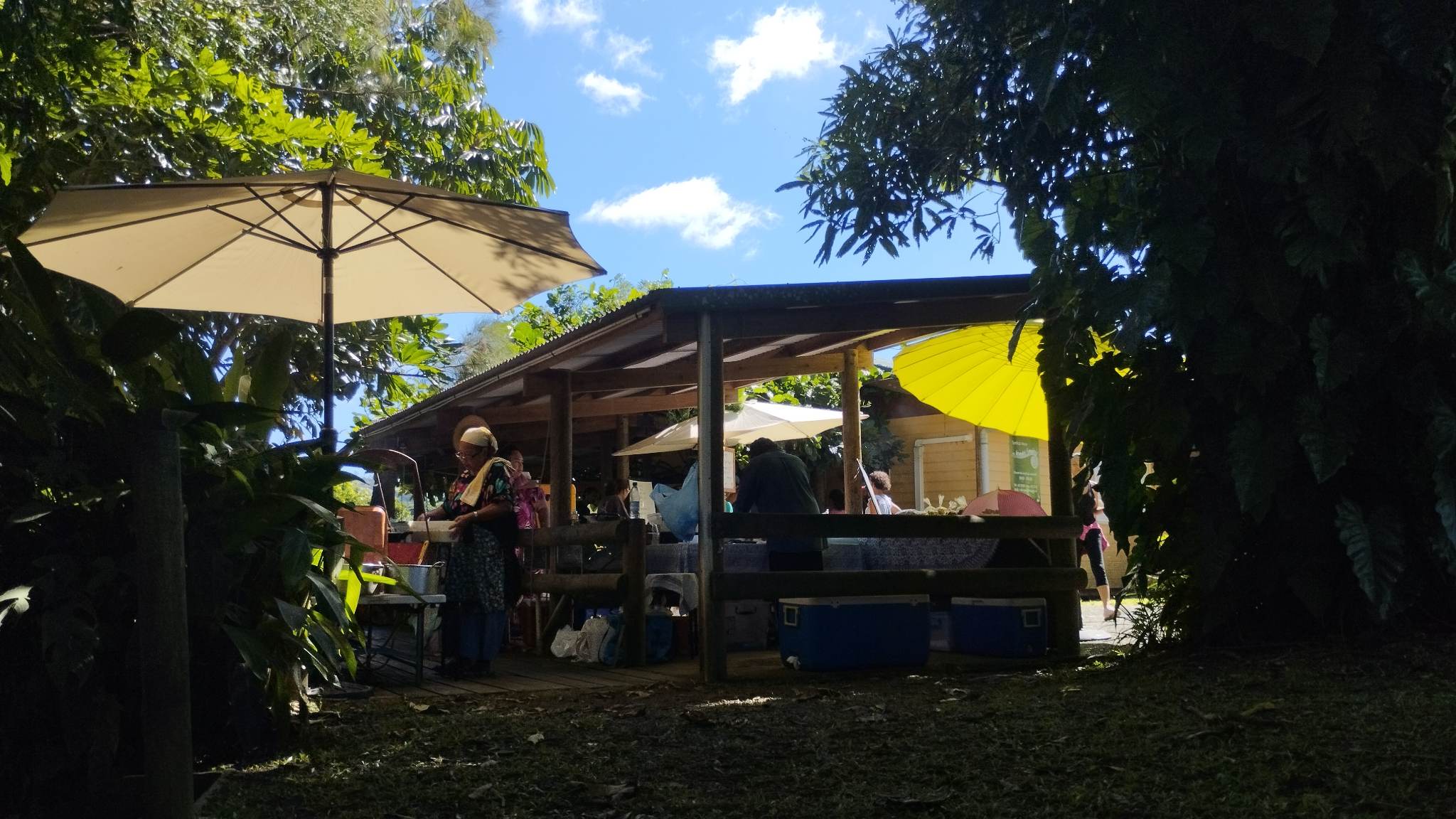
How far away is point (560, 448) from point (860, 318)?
342cm

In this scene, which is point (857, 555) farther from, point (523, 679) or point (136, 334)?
point (136, 334)

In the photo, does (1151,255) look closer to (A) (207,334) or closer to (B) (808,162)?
(B) (808,162)

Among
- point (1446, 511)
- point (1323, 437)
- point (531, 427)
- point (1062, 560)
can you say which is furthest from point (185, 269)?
point (531, 427)

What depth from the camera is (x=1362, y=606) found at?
20.7 ft

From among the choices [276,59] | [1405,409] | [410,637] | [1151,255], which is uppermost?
→ [276,59]

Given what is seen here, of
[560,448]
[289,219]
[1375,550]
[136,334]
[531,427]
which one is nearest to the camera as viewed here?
[136,334]

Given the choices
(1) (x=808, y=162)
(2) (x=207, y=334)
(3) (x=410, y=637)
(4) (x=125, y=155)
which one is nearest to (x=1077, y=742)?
(1) (x=808, y=162)

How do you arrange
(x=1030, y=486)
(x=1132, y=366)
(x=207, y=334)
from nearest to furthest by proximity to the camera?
(x=1132, y=366)
(x=207, y=334)
(x=1030, y=486)

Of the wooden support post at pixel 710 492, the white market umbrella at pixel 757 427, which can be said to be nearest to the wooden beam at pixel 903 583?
the wooden support post at pixel 710 492

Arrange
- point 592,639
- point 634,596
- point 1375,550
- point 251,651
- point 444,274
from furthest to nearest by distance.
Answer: point 592,639, point 634,596, point 444,274, point 1375,550, point 251,651

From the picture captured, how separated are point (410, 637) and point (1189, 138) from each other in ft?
27.2

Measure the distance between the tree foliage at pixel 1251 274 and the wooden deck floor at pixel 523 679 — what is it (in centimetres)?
293

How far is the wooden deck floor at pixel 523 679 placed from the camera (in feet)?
23.1

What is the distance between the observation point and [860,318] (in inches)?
316
